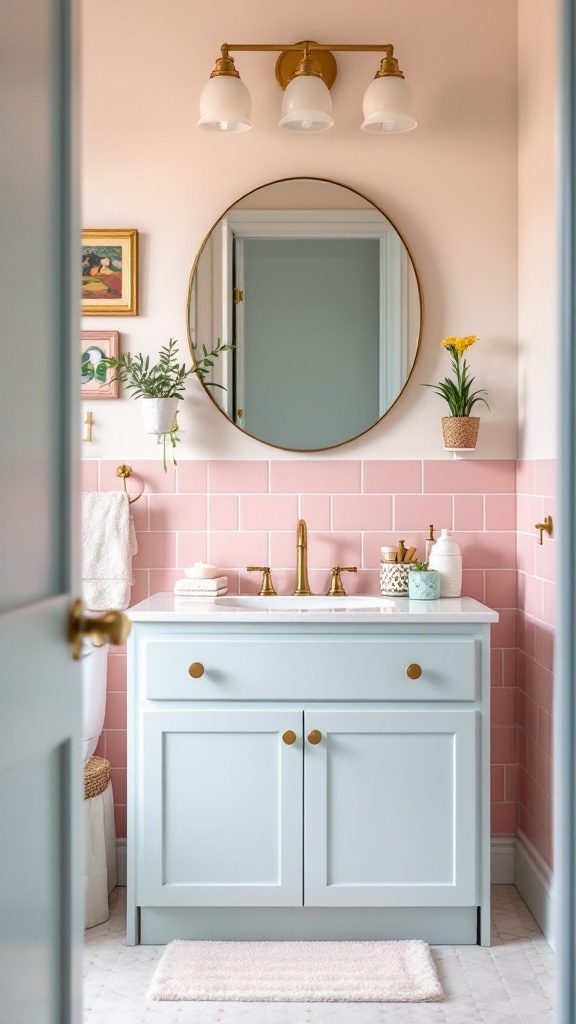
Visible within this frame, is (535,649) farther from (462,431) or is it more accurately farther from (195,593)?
(195,593)

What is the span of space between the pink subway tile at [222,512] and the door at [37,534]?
1817 mm

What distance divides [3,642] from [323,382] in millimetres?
2140

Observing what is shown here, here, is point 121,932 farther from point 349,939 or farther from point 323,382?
point 323,382

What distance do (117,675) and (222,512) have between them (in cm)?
60

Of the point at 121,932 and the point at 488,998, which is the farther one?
the point at 121,932

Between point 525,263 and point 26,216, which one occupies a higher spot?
point 525,263

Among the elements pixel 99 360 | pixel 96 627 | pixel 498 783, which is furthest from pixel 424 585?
pixel 96 627

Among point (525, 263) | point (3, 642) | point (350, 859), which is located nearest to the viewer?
point (3, 642)

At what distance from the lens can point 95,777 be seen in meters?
2.91

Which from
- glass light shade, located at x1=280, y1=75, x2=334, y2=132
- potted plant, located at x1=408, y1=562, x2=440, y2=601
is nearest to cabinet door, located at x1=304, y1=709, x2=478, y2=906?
potted plant, located at x1=408, y1=562, x2=440, y2=601

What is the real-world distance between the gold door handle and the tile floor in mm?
1429

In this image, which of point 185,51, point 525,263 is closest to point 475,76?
point 525,263

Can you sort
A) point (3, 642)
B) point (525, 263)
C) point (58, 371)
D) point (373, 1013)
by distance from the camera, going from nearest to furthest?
1. point (3, 642)
2. point (58, 371)
3. point (373, 1013)
4. point (525, 263)

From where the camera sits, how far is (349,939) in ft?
8.84
